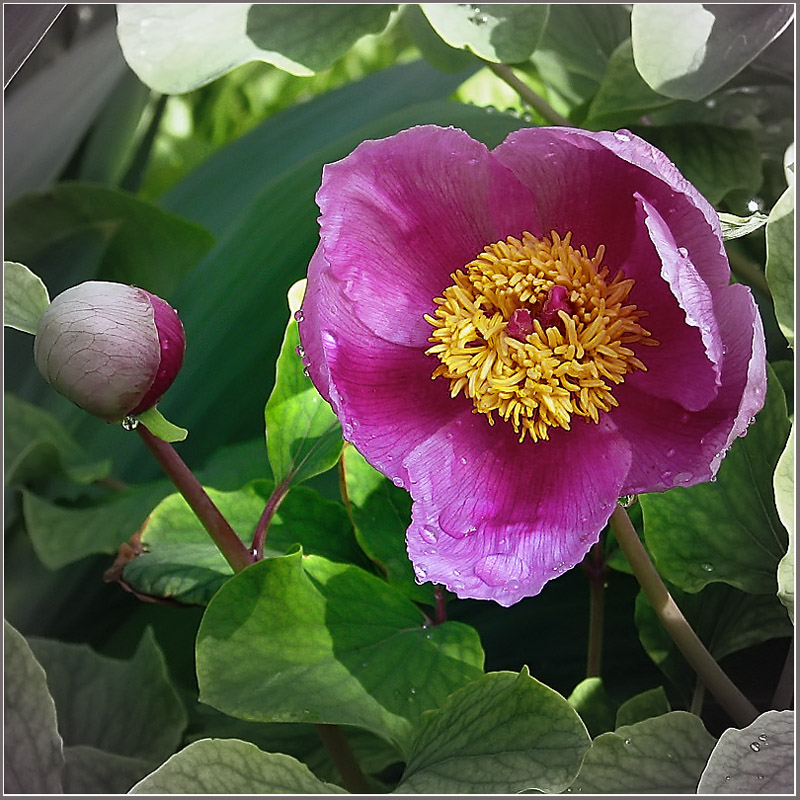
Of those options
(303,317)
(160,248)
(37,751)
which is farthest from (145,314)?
(160,248)

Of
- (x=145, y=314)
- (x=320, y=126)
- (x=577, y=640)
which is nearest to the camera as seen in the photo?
(x=145, y=314)

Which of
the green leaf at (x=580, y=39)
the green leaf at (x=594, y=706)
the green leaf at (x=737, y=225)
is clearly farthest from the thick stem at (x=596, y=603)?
the green leaf at (x=580, y=39)

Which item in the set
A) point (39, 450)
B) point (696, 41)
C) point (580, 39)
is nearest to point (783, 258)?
point (696, 41)

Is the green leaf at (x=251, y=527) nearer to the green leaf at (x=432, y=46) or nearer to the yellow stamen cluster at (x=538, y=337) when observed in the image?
the yellow stamen cluster at (x=538, y=337)

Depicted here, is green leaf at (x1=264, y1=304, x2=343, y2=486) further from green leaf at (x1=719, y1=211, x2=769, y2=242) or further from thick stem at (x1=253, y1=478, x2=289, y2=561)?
green leaf at (x1=719, y1=211, x2=769, y2=242)

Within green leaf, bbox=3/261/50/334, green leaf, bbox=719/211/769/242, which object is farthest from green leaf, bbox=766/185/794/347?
green leaf, bbox=3/261/50/334

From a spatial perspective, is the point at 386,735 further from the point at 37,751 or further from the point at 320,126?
the point at 320,126
